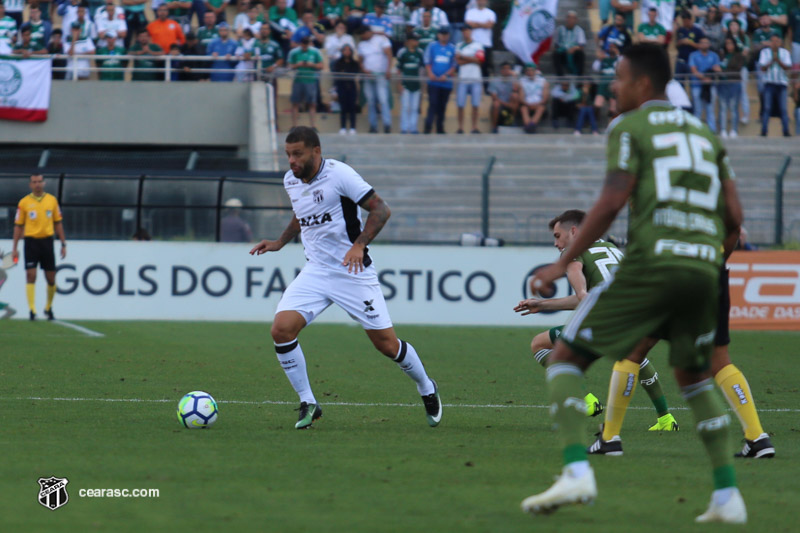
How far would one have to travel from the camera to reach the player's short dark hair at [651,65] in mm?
5180

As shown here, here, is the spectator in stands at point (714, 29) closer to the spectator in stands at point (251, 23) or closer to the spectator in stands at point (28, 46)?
the spectator in stands at point (251, 23)

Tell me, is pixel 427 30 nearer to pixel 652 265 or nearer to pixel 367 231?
pixel 367 231

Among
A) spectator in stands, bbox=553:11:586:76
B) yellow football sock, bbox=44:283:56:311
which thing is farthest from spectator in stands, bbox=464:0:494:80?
yellow football sock, bbox=44:283:56:311

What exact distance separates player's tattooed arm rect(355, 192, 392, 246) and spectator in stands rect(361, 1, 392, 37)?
1661 centimetres

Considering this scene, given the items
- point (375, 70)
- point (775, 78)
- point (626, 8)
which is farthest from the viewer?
point (626, 8)

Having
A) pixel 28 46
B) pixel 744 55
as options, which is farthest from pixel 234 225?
pixel 744 55

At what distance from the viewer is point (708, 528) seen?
4996 millimetres

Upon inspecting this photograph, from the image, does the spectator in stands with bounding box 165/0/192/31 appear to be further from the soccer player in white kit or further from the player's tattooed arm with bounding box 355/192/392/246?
the player's tattooed arm with bounding box 355/192/392/246

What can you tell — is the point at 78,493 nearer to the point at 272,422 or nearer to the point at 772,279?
the point at 272,422

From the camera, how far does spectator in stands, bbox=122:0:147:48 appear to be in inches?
988

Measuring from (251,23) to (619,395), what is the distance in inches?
758

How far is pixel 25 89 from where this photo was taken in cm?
2483

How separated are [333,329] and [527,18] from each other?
32.1ft

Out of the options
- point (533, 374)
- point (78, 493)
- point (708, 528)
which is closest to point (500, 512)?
point (708, 528)
